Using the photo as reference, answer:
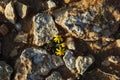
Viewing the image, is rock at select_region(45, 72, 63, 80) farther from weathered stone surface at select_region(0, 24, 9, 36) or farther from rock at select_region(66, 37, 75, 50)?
weathered stone surface at select_region(0, 24, 9, 36)

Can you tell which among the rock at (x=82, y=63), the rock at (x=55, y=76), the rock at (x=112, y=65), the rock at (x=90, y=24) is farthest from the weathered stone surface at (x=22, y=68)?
the rock at (x=112, y=65)

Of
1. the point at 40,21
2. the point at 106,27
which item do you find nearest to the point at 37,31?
the point at 40,21

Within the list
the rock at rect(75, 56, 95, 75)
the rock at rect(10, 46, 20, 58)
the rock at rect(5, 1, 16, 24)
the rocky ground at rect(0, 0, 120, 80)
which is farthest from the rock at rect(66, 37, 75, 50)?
the rock at rect(5, 1, 16, 24)

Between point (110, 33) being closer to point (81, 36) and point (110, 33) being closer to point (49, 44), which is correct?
point (81, 36)

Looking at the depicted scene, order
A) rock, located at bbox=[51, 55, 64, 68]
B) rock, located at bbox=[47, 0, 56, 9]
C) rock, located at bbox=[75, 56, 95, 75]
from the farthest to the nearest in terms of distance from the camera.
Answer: rock, located at bbox=[47, 0, 56, 9] < rock, located at bbox=[51, 55, 64, 68] < rock, located at bbox=[75, 56, 95, 75]

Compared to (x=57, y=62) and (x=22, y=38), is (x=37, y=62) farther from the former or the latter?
(x=22, y=38)

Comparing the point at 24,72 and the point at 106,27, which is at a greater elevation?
the point at 106,27
